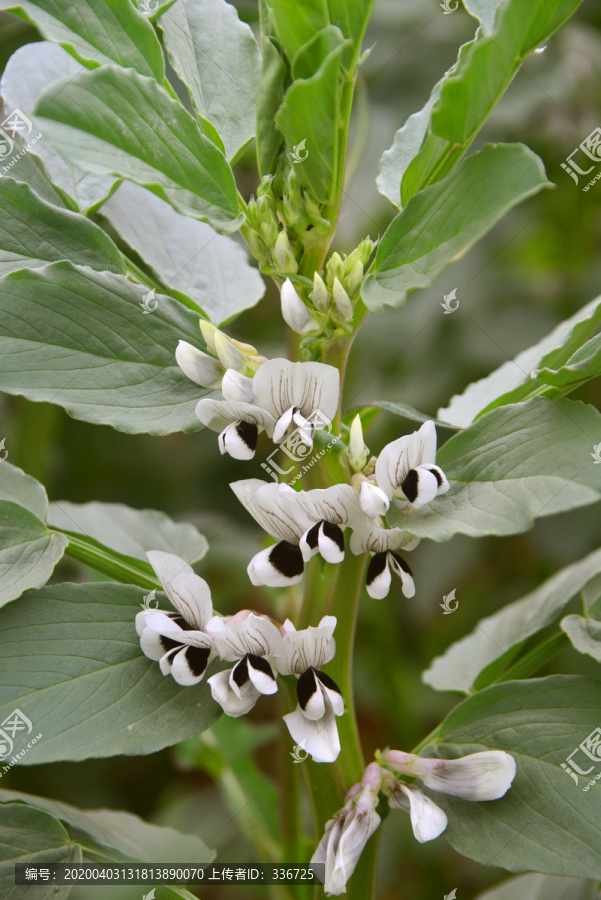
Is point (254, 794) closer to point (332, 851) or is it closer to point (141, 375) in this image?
point (332, 851)

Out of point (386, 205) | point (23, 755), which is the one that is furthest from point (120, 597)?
point (386, 205)

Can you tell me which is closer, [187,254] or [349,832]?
[349,832]

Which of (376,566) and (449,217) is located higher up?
(449,217)

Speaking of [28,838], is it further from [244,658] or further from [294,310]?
[294,310]

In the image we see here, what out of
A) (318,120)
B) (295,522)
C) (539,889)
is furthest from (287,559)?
(539,889)

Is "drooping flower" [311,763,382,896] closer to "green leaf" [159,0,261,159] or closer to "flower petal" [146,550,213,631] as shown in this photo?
"flower petal" [146,550,213,631]

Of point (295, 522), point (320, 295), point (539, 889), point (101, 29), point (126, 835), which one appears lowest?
point (539, 889)

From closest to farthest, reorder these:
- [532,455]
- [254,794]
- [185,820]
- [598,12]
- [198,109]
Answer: [532,455], [198,109], [254,794], [185,820], [598,12]
